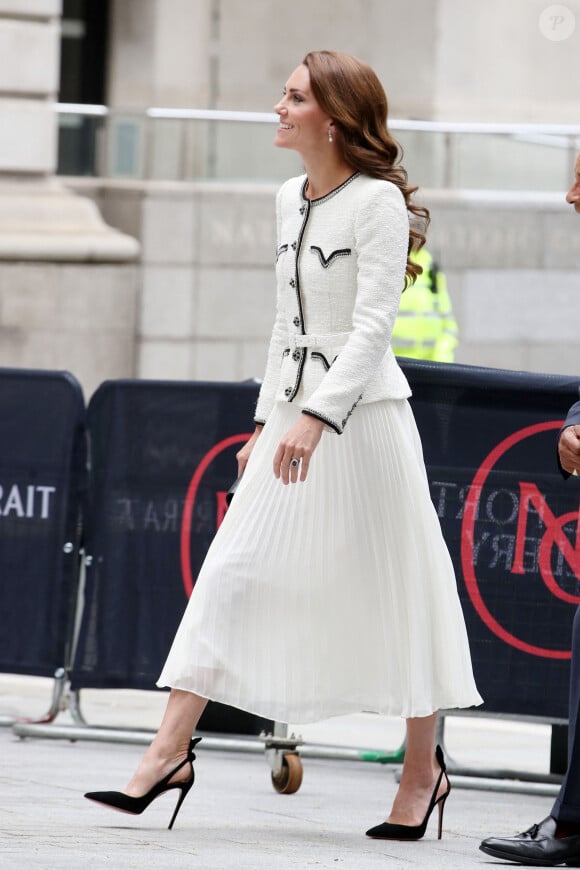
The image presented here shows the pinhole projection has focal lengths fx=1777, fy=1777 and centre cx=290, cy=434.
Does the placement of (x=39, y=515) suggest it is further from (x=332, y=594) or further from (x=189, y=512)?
(x=332, y=594)

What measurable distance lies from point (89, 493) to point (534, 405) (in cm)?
181

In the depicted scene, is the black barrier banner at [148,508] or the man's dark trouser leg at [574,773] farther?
the black barrier banner at [148,508]

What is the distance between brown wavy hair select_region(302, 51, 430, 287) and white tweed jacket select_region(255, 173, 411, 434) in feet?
0.20

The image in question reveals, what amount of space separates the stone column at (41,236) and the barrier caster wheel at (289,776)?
30.5 ft

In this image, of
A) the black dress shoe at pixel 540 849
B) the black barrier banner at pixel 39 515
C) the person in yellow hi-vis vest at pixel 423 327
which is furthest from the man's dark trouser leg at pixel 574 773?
the person in yellow hi-vis vest at pixel 423 327

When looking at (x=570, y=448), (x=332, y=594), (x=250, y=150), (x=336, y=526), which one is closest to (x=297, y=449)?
(x=336, y=526)

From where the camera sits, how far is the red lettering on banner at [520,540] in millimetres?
6203

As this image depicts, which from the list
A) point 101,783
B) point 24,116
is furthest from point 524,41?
point 101,783

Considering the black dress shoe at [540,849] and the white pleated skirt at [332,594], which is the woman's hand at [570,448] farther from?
the black dress shoe at [540,849]

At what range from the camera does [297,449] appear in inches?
173

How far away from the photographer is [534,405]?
622 cm

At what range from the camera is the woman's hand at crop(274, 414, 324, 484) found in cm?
439

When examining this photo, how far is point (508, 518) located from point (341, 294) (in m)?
1.90

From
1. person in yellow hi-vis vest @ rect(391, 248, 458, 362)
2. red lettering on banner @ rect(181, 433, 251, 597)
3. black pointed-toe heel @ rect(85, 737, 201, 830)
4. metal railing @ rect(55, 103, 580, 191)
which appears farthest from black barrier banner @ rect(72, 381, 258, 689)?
metal railing @ rect(55, 103, 580, 191)
